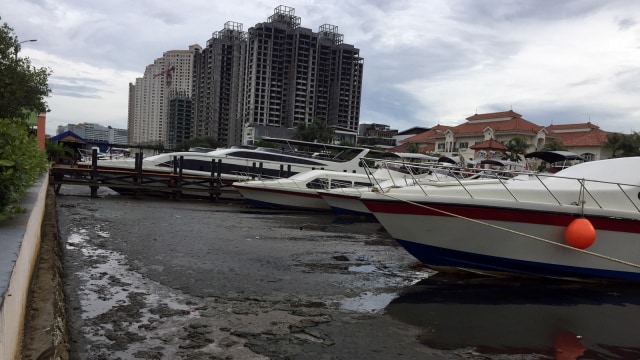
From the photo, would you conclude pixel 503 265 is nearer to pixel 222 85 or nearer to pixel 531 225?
pixel 531 225

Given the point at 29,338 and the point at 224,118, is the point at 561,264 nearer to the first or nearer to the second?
the point at 29,338

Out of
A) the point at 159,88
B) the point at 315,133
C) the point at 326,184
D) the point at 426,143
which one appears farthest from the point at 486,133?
the point at 159,88

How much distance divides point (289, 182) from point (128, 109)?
158 m

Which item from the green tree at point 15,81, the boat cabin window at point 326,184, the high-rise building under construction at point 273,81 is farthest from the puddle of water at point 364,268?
the high-rise building under construction at point 273,81

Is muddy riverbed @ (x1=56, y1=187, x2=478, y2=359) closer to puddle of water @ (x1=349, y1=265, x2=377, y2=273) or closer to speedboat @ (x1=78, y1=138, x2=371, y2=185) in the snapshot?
puddle of water @ (x1=349, y1=265, x2=377, y2=273)

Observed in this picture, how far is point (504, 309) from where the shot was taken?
6094mm

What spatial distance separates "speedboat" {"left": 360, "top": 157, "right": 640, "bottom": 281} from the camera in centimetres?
678

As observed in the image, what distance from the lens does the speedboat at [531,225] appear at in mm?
6781

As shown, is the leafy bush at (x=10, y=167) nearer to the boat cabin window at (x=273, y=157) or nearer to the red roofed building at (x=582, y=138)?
the boat cabin window at (x=273, y=157)

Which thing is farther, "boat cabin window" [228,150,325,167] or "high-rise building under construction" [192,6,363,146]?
"high-rise building under construction" [192,6,363,146]

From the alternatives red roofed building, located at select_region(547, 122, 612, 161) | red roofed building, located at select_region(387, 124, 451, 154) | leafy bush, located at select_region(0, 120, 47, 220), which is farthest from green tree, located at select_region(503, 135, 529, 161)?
leafy bush, located at select_region(0, 120, 47, 220)

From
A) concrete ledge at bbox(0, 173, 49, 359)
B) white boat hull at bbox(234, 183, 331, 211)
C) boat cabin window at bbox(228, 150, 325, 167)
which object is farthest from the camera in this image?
boat cabin window at bbox(228, 150, 325, 167)

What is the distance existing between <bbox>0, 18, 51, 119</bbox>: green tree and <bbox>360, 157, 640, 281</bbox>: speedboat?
20719 mm

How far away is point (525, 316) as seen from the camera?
588cm
